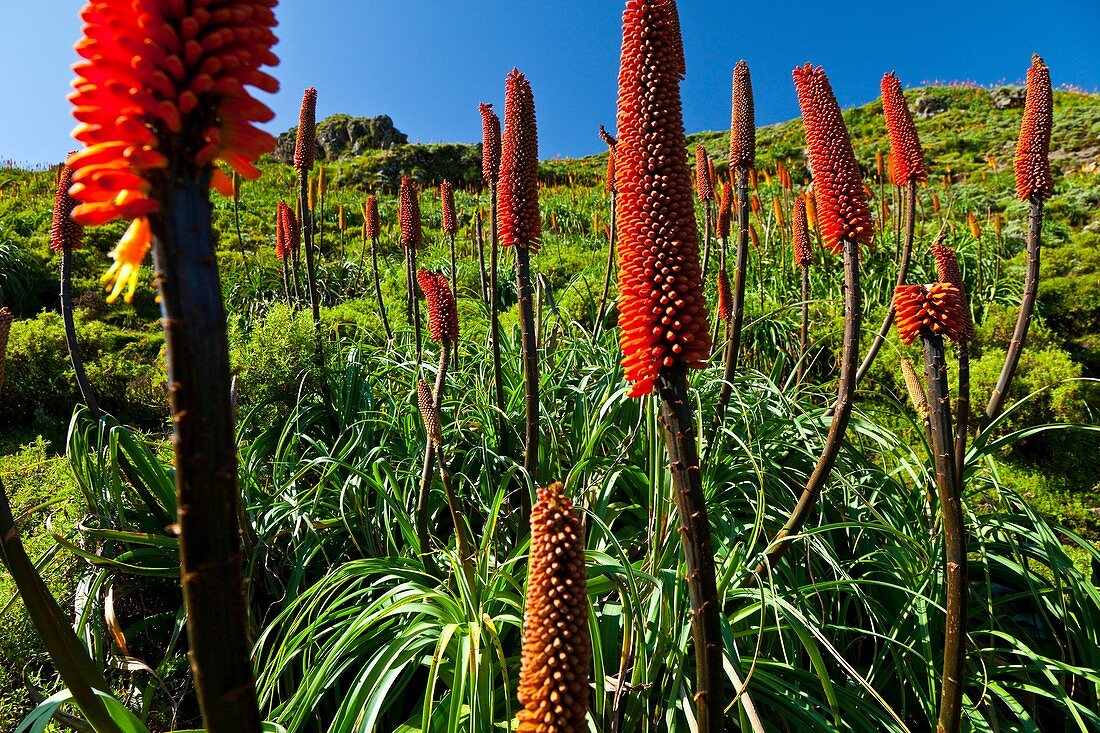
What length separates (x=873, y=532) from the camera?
10.7ft

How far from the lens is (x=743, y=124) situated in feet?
12.0

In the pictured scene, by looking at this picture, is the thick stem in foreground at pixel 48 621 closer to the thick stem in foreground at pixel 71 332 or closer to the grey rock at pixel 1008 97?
the thick stem in foreground at pixel 71 332

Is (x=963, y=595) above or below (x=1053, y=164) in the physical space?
below

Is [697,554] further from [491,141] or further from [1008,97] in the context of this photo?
[1008,97]

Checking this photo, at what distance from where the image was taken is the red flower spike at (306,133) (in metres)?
4.50

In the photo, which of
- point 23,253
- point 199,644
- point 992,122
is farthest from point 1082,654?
point 992,122

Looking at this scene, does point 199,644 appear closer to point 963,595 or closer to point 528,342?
point 963,595

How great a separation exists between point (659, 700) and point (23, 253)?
1145 centimetres

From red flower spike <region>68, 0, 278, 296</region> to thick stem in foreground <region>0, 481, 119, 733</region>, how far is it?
3.24 ft

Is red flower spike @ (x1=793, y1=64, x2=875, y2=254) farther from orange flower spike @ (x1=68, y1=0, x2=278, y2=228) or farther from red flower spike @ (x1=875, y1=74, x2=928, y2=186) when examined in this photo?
orange flower spike @ (x1=68, y1=0, x2=278, y2=228)

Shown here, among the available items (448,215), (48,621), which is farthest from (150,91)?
(448,215)

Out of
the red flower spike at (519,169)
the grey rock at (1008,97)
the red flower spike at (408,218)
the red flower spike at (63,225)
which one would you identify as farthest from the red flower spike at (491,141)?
the grey rock at (1008,97)

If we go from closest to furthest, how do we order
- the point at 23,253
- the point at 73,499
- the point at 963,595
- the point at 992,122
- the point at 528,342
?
the point at 963,595 < the point at 528,342 < the point at 73,499 < the point at 23,253 < the point at 992,122

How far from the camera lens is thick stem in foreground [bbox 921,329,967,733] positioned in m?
1.76
